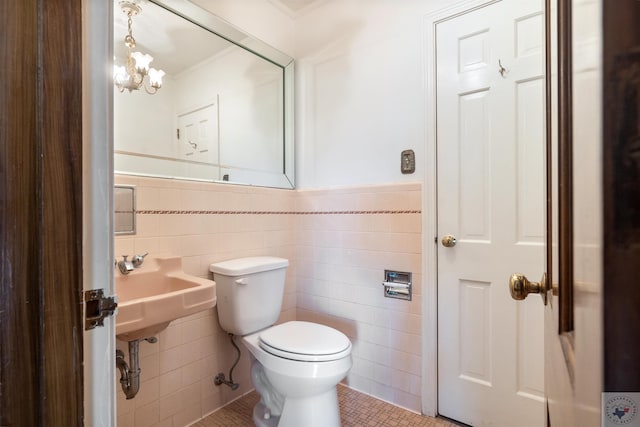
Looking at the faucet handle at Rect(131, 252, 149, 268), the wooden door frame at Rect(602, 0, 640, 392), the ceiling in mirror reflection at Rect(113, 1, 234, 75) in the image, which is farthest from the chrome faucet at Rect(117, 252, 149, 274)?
the wooden door frame at Rect(602, 0, 640, 392)

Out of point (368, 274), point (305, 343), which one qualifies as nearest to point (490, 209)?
point (368, 274)

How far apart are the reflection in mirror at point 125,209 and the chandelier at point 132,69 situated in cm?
44

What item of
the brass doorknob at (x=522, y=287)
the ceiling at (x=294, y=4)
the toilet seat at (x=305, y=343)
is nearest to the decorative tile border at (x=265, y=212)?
the toilet seat at (x=305, y=343)

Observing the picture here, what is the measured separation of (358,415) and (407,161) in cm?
134

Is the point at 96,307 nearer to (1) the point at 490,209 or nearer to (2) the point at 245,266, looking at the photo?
(2) the point at 245,266

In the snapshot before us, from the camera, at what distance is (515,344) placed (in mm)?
1409

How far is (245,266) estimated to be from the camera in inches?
61.7

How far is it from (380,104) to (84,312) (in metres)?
1.65

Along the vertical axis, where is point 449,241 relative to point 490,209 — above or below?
below

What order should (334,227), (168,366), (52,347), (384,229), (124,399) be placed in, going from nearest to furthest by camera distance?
(52,347), (124,399), (168,366), (384,229), (334,227)

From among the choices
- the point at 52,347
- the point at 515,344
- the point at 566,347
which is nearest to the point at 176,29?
the point at 52,347

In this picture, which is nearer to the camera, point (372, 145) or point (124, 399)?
point (124, 399)

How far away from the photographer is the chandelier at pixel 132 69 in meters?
1.37

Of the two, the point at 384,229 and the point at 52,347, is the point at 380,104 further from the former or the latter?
the point at 52,347
